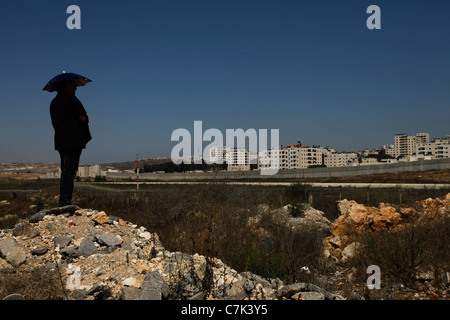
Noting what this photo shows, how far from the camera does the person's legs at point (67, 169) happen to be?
632cm

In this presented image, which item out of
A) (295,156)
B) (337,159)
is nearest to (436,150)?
(337,159)

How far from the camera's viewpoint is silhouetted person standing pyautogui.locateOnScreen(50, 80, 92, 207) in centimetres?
618

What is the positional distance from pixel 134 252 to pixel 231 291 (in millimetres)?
1933

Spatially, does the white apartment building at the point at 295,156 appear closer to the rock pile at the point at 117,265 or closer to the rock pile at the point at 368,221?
the rock pile at the point at 368,221

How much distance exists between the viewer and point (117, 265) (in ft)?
15.5

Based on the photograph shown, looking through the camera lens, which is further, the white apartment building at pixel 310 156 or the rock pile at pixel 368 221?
the white apartment building at pixel 310 156

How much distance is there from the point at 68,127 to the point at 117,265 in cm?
283

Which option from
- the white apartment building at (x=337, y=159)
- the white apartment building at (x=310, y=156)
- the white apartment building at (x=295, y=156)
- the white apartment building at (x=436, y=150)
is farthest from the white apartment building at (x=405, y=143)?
the white apartment building at (x=295, y=156)

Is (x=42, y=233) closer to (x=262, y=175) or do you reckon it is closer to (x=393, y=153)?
(x=262, y=175)

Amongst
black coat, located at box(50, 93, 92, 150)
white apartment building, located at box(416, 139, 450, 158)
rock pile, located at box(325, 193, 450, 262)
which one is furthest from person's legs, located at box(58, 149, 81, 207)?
white apartment building, located at box(416, 139, 450, 158)

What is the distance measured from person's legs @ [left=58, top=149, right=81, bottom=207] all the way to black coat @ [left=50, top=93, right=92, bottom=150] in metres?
0.15

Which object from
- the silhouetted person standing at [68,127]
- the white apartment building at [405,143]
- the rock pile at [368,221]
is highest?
the white apartment building at [405,143]

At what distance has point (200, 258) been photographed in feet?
16.6
